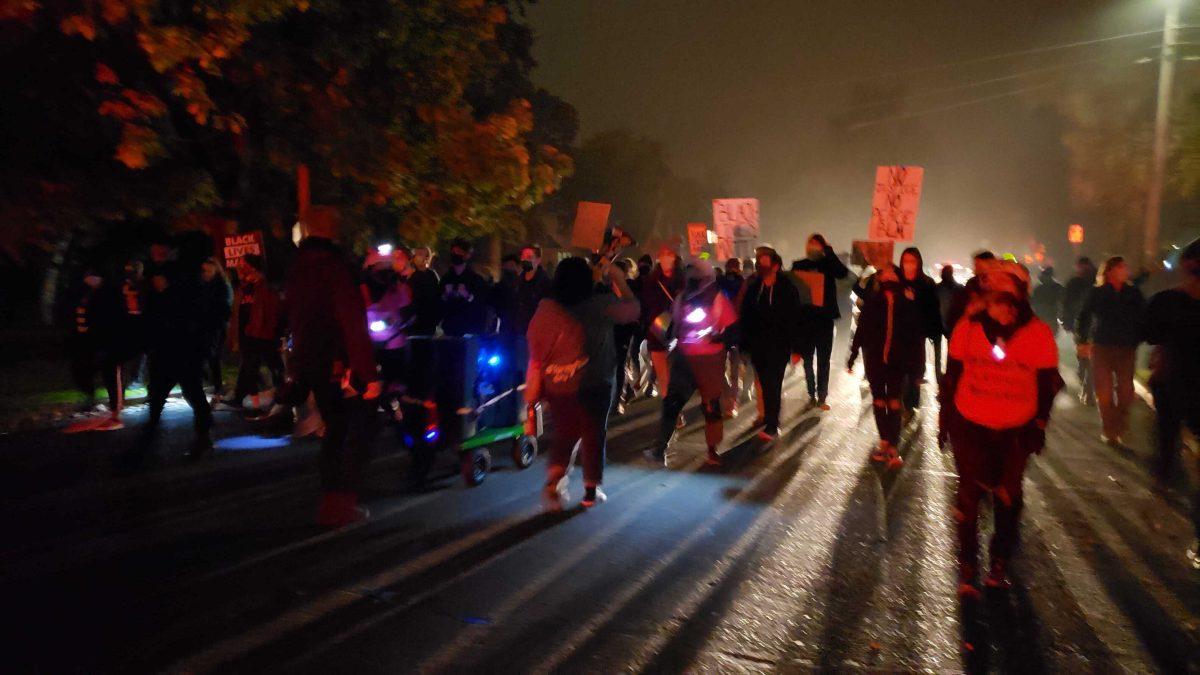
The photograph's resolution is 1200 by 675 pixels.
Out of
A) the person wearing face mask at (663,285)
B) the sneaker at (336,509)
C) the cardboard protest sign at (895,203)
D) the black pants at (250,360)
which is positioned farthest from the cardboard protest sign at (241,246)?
the sneaker at (336,509)

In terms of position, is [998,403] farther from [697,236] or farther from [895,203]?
[697,236]

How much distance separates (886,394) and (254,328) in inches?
249

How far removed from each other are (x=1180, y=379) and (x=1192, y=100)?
54.8 feet

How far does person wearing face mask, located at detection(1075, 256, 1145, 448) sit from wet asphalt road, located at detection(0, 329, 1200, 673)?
183 centimetres

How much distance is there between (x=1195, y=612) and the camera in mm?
5199

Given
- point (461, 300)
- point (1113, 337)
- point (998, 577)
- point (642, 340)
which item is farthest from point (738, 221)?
point (998, 577)

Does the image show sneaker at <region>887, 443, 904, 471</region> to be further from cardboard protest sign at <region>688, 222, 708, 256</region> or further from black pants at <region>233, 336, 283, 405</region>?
cardboard protest sign at <region>688, 222, 708, 256</region>

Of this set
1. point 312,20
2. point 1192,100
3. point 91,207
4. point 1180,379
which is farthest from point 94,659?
point 1192,100

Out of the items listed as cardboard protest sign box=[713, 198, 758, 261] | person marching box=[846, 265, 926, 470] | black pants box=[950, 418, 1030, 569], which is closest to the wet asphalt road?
black pants box=[950, 418, 1030, 569]

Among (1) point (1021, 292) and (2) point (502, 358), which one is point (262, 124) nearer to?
(2) point (502, 358)

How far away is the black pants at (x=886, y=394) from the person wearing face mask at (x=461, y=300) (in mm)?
3581

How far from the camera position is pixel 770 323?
965 cm

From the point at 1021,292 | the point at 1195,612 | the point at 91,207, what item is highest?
the point at 91,207

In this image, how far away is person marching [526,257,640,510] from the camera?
6.58m
